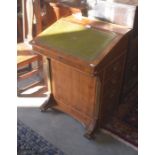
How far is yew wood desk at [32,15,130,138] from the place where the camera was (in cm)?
165

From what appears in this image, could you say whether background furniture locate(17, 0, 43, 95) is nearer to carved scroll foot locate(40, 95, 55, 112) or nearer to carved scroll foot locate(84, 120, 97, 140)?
carved scroll foot locate(40, 95, 55, 112)

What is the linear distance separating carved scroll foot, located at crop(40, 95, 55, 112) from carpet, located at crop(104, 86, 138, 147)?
55cm

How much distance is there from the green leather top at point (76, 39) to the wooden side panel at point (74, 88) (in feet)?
0.64

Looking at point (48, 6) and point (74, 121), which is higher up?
point (48, 6)

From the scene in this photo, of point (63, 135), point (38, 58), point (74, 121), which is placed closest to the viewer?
point (63, 135)

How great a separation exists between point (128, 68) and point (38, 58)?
0.90m

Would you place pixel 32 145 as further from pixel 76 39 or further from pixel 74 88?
pixel 76 39

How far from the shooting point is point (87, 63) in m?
1.57

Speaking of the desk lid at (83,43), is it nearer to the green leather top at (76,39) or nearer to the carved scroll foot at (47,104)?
the green leather top at (76,39)

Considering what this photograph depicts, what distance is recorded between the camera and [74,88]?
196 centimetres

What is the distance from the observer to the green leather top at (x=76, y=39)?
166 cm
